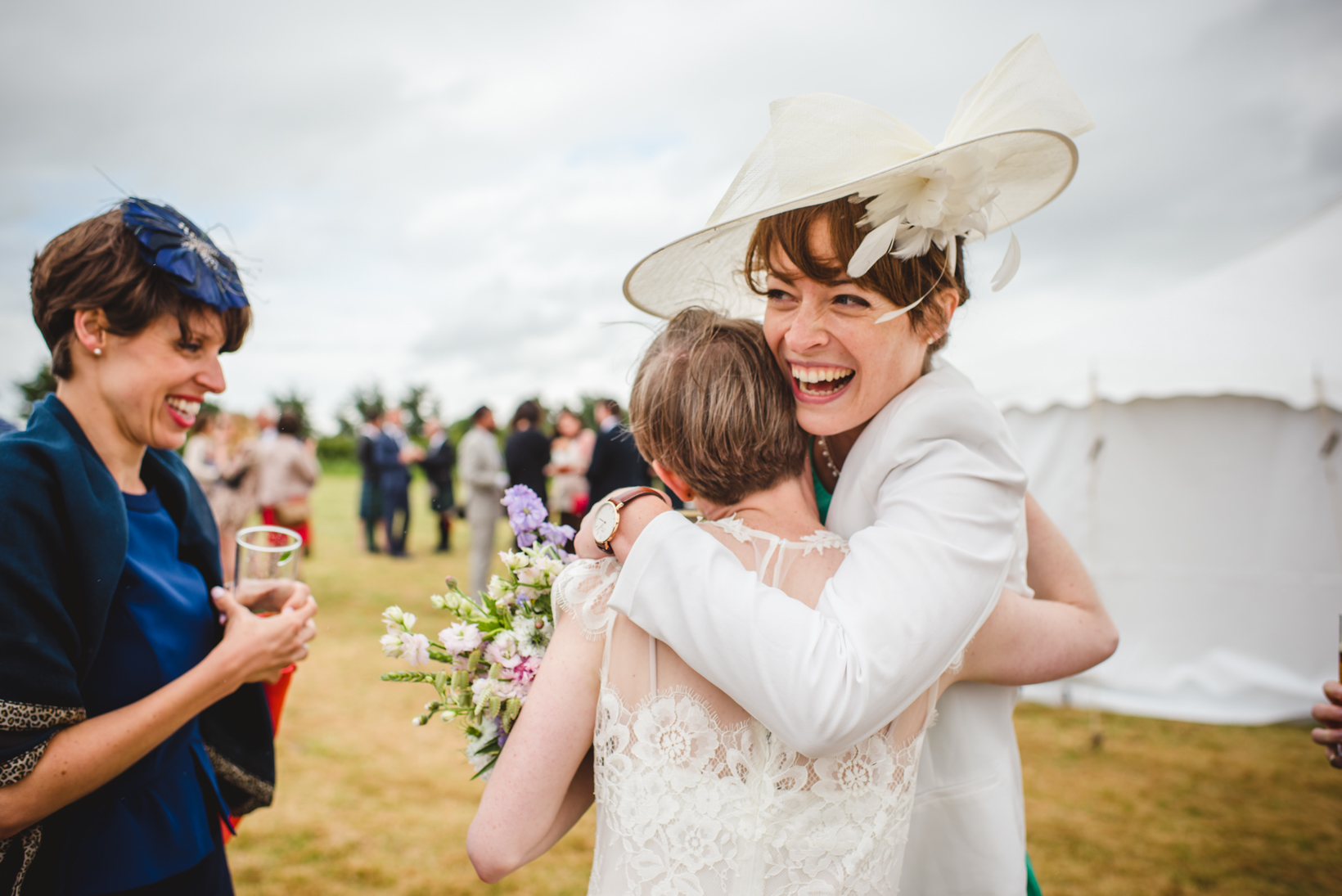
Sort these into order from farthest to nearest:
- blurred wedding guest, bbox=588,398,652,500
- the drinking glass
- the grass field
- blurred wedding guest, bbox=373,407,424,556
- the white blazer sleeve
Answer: blurred wedding guest, bbox=373,407,424,556, blurred wedding guest, bbox=588,398,652,500, the grass field, the drinking glass, the white blazer sleeve

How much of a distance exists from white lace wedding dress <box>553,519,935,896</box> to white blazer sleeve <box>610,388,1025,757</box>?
0.44ft

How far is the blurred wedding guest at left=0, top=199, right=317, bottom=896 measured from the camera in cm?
150

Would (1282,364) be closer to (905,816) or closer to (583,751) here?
(905,816)

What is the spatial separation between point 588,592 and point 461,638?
0.40 meters

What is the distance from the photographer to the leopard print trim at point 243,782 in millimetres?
2117

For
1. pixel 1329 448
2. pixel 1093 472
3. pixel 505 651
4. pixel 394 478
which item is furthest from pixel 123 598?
pixel 394 478

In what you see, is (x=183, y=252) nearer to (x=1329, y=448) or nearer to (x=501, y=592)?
(x=501, y=592)

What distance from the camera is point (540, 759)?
137cm

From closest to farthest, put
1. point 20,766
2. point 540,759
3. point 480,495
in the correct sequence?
1. point 540,759
2. point 20,766
3. point 480,495

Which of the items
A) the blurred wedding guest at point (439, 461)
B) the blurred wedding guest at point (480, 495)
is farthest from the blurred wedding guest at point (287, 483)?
the blurred wedding guest at point (480, 495)

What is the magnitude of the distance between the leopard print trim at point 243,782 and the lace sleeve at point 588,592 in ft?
4.39

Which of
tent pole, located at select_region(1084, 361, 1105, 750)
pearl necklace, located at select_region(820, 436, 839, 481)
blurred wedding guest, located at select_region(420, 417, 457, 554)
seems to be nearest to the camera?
pearl necklace, located at select_region(820, 436, 839, 481)

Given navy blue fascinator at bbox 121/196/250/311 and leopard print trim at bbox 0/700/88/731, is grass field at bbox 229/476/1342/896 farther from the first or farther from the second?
navy blue fascinator at bbox 121/196/250/311

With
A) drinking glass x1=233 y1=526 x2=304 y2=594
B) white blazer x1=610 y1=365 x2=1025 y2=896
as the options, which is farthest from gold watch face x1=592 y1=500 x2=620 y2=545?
drinking glass x1=233 y1=526 x2=304 y2=594
